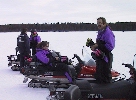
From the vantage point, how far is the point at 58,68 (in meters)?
7.15

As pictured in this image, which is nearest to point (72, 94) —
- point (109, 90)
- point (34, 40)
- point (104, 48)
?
point (109, 90)

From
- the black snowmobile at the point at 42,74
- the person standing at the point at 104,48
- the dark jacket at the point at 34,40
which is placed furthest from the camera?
the dark jacket at the point at 34,40

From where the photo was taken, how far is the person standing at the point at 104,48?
4.79 metres

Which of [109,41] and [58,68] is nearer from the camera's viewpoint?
[109,41]

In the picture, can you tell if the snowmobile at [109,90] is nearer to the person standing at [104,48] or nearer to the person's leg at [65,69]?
the person standing at [104,48]

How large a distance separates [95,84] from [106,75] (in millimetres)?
401

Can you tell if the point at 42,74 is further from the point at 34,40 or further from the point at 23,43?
the point at 34,40

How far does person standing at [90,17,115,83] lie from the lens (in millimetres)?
4793

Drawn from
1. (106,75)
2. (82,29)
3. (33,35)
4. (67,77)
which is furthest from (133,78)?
(82,29)

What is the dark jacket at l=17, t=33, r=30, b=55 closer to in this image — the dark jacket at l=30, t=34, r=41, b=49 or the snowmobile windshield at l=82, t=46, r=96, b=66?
the dark jacket at l=30, t=34, r=41, b=49

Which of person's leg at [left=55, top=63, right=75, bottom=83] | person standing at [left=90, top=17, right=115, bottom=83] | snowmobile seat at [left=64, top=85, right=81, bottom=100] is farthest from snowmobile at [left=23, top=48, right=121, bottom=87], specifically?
snowmobile seat at [left=64, top=85, right=81, bottom=100]

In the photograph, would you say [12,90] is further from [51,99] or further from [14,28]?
[14,28]

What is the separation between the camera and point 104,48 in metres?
4.85

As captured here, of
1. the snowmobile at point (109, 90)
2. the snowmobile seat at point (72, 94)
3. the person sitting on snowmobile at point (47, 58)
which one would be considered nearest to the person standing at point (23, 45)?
the person sitting on snowmobile at point (47, 58)
